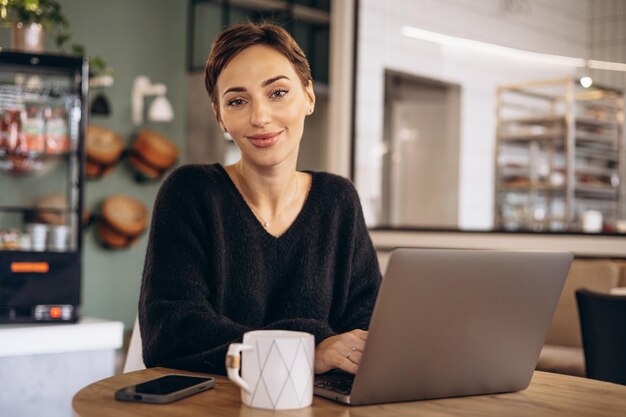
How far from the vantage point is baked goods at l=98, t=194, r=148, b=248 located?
5.70 m

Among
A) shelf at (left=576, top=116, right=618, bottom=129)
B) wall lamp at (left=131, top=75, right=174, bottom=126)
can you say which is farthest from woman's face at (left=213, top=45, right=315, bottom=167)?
wall lamp at (left=131, top=75, right=174, bottom=126)

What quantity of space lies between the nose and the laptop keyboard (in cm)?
44

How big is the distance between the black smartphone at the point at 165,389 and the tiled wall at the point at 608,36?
138 inches

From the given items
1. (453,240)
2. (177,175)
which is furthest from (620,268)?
(177,175)

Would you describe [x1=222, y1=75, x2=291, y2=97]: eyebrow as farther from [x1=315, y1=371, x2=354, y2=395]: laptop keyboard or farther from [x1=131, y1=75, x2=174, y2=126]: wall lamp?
[x1=131, y1=75, x2=174, y2=126]: wall lamp

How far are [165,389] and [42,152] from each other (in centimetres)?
246

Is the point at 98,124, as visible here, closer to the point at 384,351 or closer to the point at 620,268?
the point at 620,268

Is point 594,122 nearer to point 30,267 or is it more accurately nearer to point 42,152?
point 42,152

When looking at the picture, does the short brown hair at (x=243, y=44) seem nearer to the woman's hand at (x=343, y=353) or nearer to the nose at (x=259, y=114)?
the nose at (x=259, y=114)

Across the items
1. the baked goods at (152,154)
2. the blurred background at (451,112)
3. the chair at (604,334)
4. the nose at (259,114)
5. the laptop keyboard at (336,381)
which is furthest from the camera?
the baked goods at (152,154)

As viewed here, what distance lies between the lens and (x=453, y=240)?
457 cm

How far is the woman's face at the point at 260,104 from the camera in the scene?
1.40 meters

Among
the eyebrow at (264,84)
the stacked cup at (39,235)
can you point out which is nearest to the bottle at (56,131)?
the stacked cup at (39,235)

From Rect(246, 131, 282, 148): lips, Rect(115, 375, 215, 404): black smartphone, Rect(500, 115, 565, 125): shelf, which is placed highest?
Rect(500, 115, 565, 125): shelf
